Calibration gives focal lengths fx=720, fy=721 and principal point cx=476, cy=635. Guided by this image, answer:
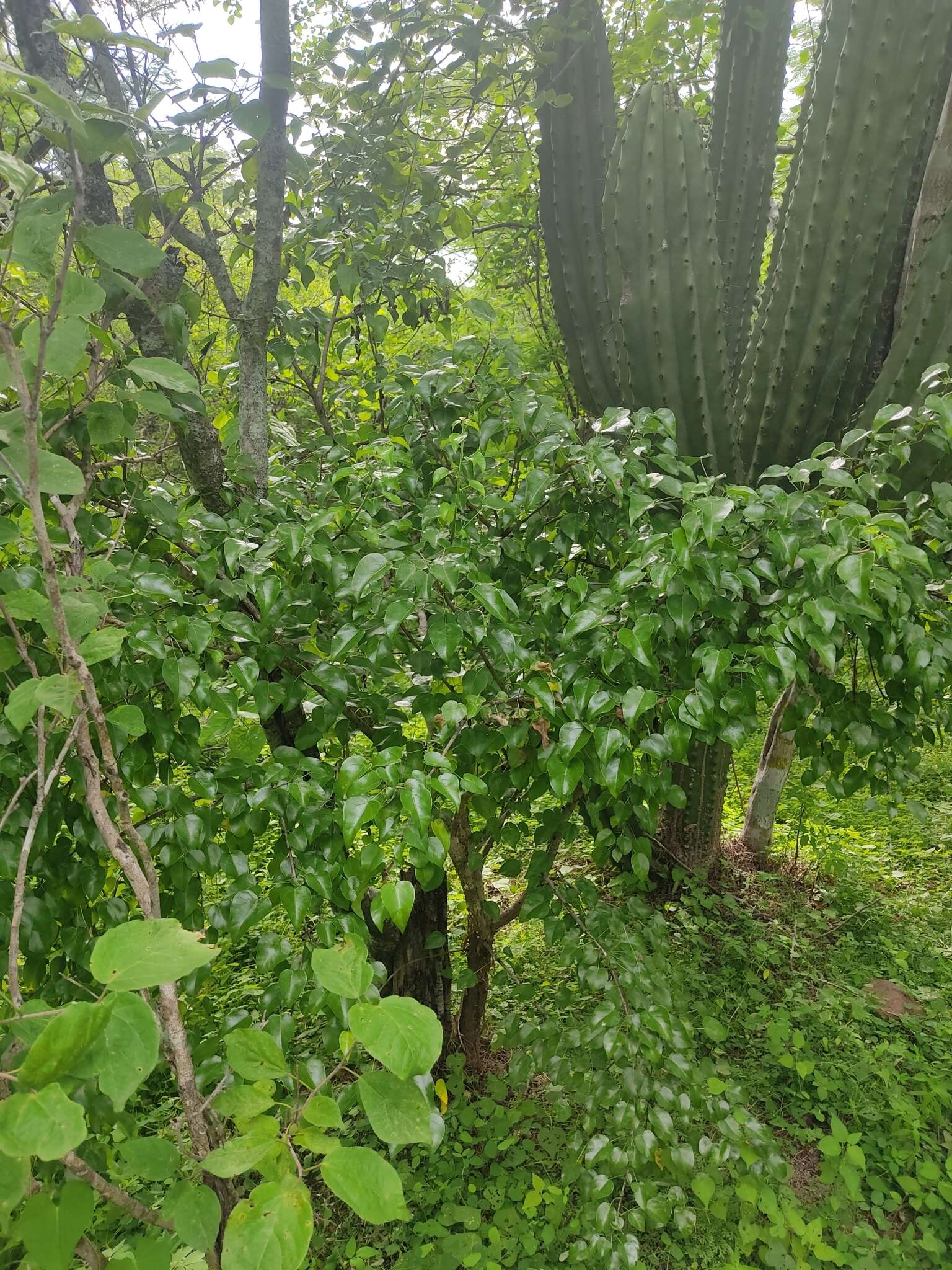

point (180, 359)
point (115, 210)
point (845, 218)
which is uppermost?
point (845, 218)

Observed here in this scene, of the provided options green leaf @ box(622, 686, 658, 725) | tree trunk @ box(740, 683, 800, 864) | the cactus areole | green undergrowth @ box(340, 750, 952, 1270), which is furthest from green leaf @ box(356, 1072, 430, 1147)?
tree trunk @ box(740, 683, 800, 864)

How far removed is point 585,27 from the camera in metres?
2.44

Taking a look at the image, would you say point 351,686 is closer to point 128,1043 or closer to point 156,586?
point 156,586

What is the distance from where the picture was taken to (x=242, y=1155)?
0.66 m

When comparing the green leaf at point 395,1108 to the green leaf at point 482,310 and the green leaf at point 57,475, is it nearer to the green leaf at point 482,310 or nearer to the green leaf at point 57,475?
the green leaf at point 57,475

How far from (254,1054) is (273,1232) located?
0.16 m

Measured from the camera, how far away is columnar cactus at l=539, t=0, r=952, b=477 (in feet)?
7.00

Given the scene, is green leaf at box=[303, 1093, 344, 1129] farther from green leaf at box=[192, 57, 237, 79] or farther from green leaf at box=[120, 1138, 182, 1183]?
green leaf at box=[192, 57, 237, 79]

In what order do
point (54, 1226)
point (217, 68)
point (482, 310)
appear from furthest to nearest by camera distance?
point (482, 310)
point (217, 68)
point (54, 1226)

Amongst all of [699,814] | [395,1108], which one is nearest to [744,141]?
[699,814]

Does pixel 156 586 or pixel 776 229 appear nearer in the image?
pixel 156 586

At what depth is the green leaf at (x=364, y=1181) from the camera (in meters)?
0.60

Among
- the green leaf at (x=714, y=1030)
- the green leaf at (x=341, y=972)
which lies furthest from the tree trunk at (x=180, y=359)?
the green leaf at (x=714, y=1030)

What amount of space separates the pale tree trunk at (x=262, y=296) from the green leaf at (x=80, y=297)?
0.81 m
